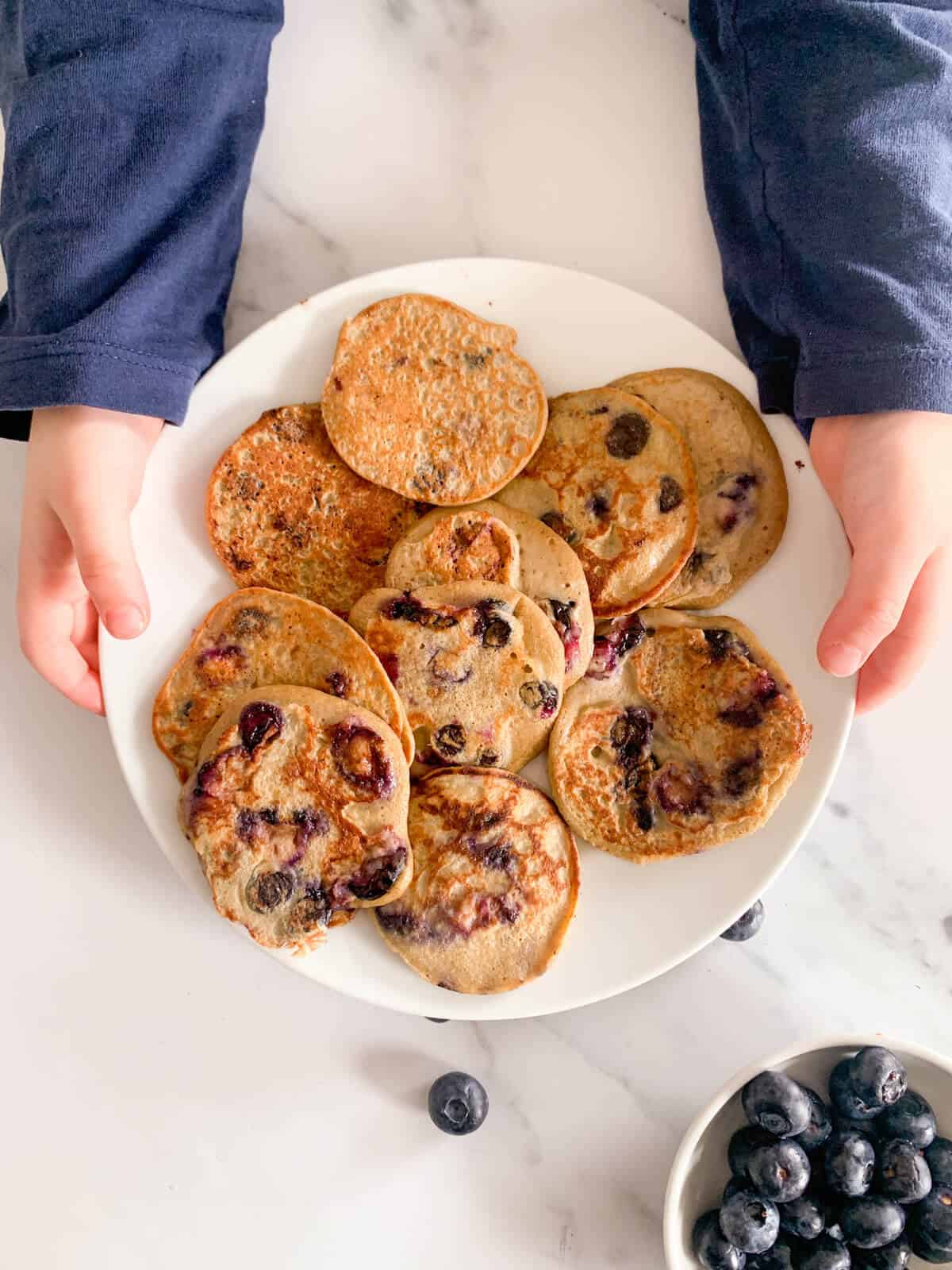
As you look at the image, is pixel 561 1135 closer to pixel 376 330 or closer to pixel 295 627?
pixel 295 627

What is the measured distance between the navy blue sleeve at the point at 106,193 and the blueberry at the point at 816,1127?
1160 millimetres

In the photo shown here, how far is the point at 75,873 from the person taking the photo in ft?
4.72

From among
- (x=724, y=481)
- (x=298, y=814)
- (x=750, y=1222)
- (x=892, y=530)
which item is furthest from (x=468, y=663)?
(x=750, y=1222)

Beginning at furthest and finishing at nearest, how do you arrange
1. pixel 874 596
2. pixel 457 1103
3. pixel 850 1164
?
1. pixel 457 1103
2. pixel 850 1164
3. pixel 874 596

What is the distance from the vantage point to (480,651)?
4.01ft

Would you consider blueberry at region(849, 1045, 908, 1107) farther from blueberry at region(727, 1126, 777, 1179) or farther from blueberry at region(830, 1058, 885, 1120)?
blueberry at region(727, 1126, 777, 1179)

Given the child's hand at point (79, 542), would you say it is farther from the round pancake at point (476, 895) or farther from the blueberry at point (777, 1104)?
the blueberry at point (777, 1104)

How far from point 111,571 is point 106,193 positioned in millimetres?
462

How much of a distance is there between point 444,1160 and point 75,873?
0.65 metres

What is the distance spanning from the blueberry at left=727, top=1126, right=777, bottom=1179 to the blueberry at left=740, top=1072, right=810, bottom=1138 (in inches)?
0.6

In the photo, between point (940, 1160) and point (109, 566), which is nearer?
point (109, 566)

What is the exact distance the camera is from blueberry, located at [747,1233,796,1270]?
1.27 metres

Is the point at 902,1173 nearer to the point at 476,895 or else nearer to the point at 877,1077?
the point at 877,1077

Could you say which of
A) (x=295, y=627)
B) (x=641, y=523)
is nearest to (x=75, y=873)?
(x=295, y=627)
